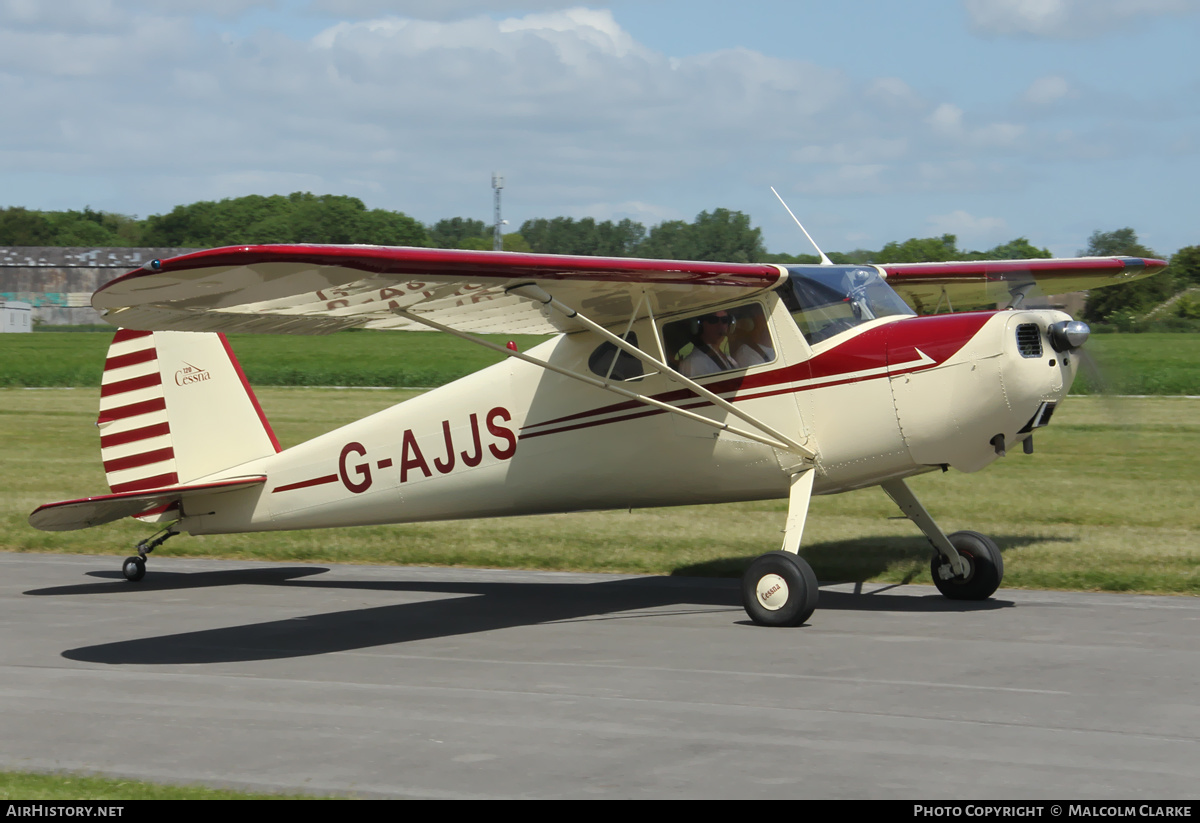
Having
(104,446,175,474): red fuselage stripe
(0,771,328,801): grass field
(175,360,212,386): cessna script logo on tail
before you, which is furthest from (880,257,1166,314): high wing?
(0,771,328,801): grass field

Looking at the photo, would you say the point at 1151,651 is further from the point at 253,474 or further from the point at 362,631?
the point at 253,474

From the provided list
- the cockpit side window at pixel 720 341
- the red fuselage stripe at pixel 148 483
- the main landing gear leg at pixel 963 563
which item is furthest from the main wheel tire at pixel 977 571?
the red fuselage stripe at pixel 148 483

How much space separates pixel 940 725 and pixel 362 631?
188 inches

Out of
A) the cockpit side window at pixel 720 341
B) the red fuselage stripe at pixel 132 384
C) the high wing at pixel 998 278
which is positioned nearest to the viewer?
the cockpit side window at pixel 720 341

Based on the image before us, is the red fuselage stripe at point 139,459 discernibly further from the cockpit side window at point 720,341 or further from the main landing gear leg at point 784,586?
the main landing gear leg at point 784,586

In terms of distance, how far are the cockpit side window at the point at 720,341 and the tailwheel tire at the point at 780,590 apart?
1602mm

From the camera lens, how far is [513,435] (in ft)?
34.0

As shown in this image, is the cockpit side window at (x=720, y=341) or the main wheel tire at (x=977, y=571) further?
the main wheel tire at (x=977, y=571)

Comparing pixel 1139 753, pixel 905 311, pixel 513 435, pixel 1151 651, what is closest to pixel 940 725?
pixel 1139 753

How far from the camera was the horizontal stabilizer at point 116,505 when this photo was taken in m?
10.1

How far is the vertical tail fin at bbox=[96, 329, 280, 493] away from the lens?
11578 millimetres

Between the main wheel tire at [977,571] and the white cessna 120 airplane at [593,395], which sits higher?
the white cessna 120 airplane at [593,395]

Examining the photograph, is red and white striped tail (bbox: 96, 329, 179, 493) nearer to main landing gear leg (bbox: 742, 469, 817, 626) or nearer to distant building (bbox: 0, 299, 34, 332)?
main landing gear leg (bbox: 742, 469, 817, 626)
